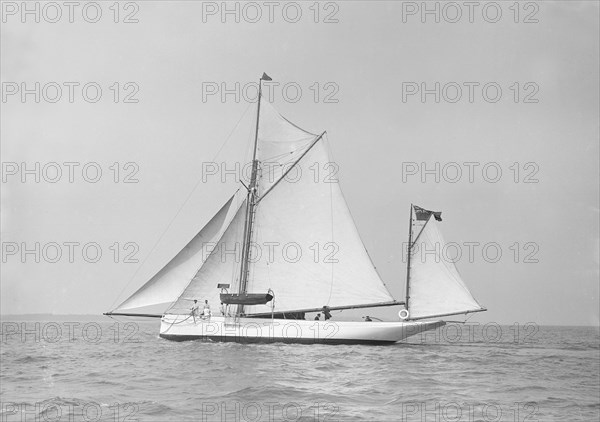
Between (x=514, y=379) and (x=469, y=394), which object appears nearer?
(x=469, y=394)

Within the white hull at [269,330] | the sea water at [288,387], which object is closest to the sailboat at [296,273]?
the white hull at [269,330]

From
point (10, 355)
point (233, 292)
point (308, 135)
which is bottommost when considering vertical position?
point (10, 355)

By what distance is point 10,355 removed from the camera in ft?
129

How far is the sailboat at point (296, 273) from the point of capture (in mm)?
48312

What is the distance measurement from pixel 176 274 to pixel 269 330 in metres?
7.00

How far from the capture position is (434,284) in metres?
49.2

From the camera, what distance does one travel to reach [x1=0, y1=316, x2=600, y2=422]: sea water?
67.9ft

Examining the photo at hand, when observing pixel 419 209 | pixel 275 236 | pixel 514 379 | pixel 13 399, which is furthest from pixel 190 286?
pixel 13 399

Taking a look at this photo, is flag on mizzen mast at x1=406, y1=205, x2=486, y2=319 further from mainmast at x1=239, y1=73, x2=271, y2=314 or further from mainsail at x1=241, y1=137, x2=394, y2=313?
mainmast at x1=239, y1=73, x2=271, y2=314

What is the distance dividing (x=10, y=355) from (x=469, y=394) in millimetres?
25092

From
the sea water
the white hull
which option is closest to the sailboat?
the white hull

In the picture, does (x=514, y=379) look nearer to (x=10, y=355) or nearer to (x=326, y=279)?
(x=326, y=279)

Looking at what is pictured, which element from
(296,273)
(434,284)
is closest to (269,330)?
(296,273)

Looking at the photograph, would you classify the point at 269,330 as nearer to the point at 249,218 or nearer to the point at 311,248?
the point at 311,248
